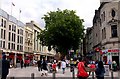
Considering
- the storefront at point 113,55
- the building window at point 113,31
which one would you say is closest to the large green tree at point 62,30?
the building window at point 113,31

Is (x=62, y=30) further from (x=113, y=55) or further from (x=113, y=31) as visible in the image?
(x=113, y=55)

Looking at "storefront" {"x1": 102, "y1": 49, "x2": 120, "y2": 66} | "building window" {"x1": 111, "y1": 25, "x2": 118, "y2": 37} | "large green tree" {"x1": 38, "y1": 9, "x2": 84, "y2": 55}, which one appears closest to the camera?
"storefront" {"x1": 102, "y1": 49, "x2": 120, "y2": 66}

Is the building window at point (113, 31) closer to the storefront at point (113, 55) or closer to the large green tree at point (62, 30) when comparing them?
the storefront at point (113, 55)

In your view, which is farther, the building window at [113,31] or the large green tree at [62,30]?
the large green tree at [62,30]

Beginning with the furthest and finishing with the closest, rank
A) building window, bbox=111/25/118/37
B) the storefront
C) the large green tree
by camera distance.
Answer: the large green tree, building window, bbox=111/25/118/37, the storefront

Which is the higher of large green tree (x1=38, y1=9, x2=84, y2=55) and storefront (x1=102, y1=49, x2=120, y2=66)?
large green tree (x1=38, y1=9, x2=84, y2=55)

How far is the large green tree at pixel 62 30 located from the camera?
182 ft

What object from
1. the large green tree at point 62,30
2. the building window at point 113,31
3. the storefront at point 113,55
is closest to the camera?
the storefront at point 113,55

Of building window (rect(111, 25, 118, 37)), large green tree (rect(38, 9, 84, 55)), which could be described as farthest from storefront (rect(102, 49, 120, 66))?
large green tree (rect(38, 9, 84, 55))

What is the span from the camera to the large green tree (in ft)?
182

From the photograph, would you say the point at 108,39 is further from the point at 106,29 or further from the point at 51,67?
the point at 51,67

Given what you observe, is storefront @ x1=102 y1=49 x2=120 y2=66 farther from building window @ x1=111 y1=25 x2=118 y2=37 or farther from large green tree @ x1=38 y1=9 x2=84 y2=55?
large green tree @ x1=38 y1=9 x2=84 y2=55

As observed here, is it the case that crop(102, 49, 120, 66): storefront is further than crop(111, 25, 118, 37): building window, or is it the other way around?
crop(111, 25, 118, 37): building window

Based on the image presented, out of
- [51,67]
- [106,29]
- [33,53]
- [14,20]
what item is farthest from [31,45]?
[51,67]
